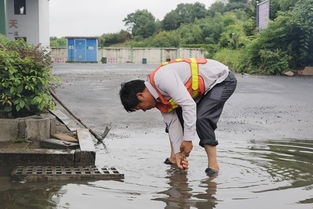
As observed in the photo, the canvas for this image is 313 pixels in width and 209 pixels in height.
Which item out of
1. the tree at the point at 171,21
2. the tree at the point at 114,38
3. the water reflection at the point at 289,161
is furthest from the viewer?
the tree at the point at 114,38

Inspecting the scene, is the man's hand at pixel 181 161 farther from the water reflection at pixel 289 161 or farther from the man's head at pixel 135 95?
the water reflection at pixel 289 161

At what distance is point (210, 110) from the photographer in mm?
4539

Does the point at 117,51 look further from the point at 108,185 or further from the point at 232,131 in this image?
the point at 108,185

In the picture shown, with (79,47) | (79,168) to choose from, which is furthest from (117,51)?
(79,168)

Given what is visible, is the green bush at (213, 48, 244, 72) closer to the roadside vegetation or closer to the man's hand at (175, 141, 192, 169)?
the roadside vegetation

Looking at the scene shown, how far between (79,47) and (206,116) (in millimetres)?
44462

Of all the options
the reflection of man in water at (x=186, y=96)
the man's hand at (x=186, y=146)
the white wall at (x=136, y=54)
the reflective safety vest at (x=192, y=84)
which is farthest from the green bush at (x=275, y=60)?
the white wall at (x=136, y=54)

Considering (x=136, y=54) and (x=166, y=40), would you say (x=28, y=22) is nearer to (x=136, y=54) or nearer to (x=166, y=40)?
(x=136, y=54)

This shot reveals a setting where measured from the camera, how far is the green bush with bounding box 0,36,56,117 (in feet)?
17.6

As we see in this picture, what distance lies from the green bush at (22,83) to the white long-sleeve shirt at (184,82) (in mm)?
1782

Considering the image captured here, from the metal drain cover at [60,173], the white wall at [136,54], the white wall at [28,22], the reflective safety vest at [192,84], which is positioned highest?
the white wall at [28,22]

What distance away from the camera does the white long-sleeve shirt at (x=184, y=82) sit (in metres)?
4.09

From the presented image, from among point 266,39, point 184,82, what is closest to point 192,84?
point 184,82

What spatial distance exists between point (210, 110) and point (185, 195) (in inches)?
41.9
